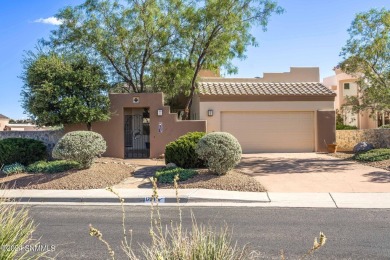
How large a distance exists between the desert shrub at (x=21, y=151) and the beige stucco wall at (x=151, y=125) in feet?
9.58

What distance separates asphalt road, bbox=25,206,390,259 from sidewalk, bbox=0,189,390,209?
1.80 ft

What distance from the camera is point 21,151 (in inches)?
610

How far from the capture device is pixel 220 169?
12.5m

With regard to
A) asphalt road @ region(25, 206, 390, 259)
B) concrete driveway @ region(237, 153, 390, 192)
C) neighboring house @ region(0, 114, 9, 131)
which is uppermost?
neighboring house @ region(0, 114, 9, 131)

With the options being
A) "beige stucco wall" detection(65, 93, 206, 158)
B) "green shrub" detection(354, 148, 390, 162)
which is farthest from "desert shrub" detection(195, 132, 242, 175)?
"green shrub" detection(354, 148, 390, 162)

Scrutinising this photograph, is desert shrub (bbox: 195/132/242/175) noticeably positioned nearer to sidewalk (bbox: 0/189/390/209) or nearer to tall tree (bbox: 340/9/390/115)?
sidewalk (bbox: 0/189/390/209)

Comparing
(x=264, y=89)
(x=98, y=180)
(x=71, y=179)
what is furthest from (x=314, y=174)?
(x=264, y=89)

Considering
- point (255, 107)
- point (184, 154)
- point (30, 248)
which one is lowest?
point (30, 248)

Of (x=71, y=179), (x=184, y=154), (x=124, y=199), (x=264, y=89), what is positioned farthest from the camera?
(x=264, y=89)

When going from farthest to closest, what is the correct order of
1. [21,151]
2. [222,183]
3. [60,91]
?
1. [60,91]
2. [21,151]
3. [222,183]

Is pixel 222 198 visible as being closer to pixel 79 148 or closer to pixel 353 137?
pixel 79 148

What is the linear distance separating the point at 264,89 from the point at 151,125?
733 cm

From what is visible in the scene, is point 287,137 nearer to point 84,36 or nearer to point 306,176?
point 306,176

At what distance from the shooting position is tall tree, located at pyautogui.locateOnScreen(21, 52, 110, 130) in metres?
16.4
